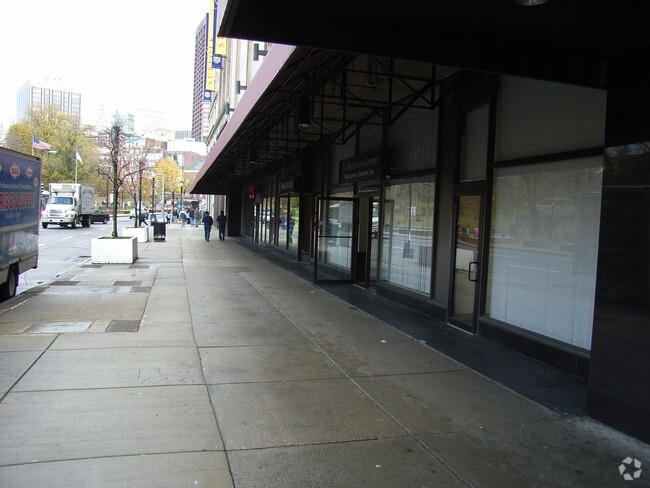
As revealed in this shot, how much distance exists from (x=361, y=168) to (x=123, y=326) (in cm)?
641

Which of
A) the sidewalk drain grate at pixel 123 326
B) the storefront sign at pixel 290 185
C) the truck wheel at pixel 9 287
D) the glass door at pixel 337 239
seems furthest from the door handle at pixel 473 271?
the storefront sign at pixel 290 185

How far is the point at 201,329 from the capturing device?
7668 mm

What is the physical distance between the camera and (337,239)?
14.0 metres

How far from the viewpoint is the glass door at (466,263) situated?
7742 mm

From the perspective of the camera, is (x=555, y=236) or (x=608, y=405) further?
(x=555, y=236)

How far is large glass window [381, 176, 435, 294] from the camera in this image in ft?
30.9

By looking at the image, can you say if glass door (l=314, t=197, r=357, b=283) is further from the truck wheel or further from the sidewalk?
the truck wheel

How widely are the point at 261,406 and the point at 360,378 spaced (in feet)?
4.34

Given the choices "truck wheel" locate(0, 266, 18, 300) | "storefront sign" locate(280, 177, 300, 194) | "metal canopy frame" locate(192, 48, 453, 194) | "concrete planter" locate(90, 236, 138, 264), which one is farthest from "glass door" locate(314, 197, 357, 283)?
"truck wheel" locate(0, 266, 18, 300)

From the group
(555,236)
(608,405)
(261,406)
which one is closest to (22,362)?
(261,406)

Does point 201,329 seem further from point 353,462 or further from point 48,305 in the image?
point 353,462

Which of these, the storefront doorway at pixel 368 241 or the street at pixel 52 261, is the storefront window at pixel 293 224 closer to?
the storefront doorway at pixel 368 241

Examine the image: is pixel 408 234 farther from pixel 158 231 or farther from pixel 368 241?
pixel 158 231

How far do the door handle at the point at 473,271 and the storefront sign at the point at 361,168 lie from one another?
3750 millimetres
